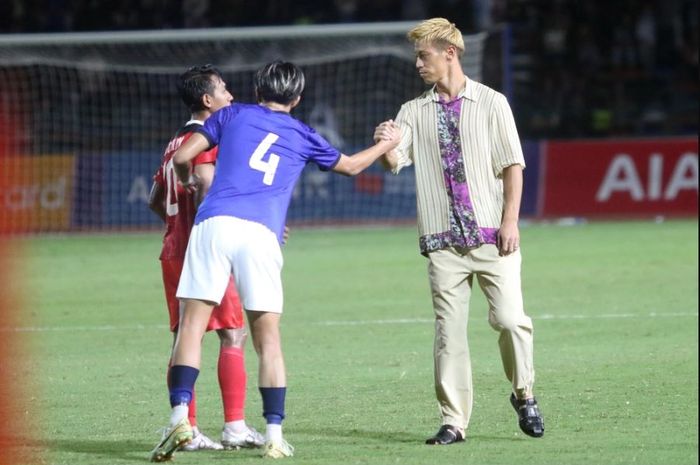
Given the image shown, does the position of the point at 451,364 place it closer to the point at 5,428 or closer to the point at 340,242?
the point at 5,428

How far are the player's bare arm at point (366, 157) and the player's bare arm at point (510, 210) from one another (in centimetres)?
60

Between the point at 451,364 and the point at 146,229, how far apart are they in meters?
15.5

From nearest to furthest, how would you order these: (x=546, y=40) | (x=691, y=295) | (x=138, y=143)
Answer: (x=691, y=295)
(x=138, y=143)
(x=546, y=40)

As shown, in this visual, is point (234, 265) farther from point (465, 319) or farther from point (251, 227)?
point (465, 319)

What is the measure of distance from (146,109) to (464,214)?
1733 cm

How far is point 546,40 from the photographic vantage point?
27.9 m

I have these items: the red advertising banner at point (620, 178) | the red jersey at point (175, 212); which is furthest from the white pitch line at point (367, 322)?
the red advertising banner at point (620, 178)

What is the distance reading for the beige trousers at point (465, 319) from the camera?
686 cm

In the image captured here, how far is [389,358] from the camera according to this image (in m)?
10.1

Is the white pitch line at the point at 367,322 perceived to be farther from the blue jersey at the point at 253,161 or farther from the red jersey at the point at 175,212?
the blue jersey at the point at 253,161

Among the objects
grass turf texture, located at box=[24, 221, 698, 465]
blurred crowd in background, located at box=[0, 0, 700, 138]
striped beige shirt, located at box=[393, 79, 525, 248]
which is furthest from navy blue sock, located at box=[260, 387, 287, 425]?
blurred crowd in background, located at box=[0, 0, 700, 138]

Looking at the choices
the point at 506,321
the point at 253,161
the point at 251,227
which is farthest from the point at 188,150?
the point at 506,321

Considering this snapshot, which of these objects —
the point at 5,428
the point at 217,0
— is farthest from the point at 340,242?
the point at 5,428

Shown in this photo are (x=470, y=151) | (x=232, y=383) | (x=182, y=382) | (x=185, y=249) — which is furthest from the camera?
(x=185, y=249)
